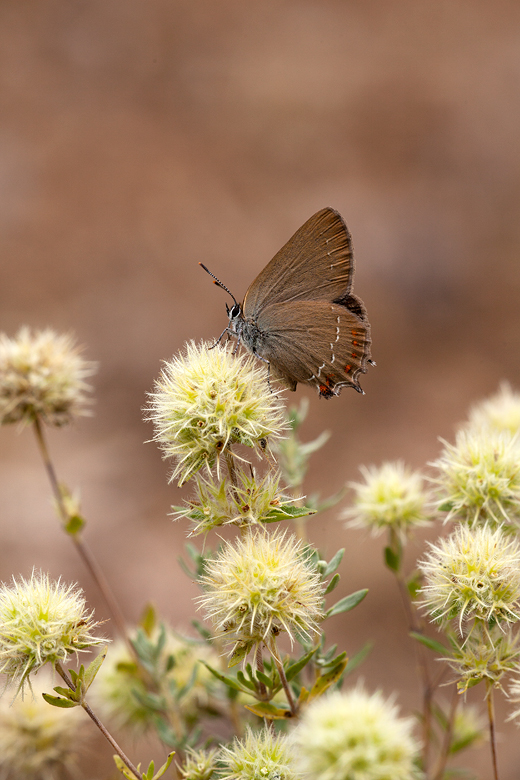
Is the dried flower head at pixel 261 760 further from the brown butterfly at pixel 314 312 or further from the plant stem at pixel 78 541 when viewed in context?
the brown butterfly at pixel 314 312

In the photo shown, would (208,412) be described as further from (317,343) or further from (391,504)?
(391,504)

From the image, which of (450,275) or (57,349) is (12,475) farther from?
(450,275)


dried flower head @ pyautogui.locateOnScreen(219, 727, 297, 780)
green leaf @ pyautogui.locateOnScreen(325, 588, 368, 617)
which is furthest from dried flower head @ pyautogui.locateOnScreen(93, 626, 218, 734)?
dried flower head @ pyautogui.locateOnScreen(219, 727, 297, 780)

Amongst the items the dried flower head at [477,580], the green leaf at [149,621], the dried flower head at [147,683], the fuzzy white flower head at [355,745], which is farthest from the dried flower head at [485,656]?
the green leaf at [149,621]

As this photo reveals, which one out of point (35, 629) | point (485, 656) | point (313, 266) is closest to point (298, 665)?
point (485, 656)

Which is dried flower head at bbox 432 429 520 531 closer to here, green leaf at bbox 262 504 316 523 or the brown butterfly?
the brown butterfly

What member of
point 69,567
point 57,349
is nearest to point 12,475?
point 69,567
